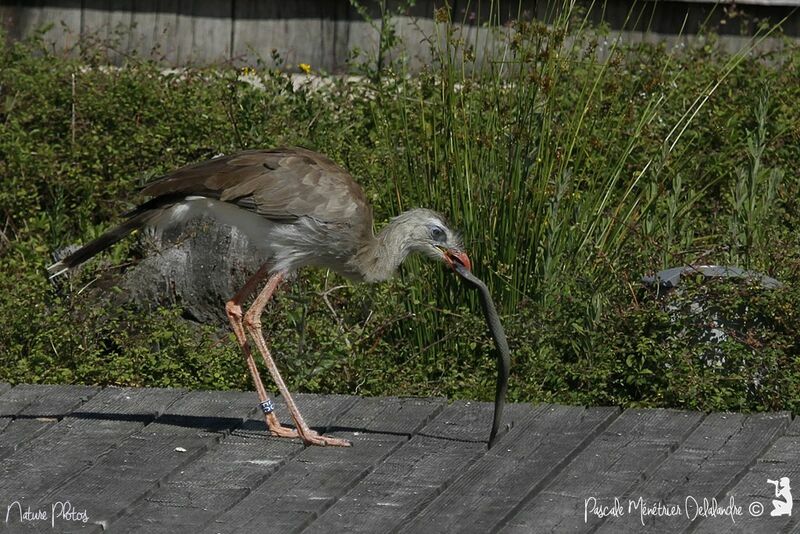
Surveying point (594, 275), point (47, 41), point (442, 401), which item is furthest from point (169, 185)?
point (47, 41)

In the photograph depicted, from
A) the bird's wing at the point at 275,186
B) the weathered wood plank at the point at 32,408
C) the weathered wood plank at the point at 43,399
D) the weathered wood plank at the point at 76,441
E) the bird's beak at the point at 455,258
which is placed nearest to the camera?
the weathered wood plank at the point at 76,441

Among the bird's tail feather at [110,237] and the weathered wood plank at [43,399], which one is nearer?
the weathered wood plank at [43,399]

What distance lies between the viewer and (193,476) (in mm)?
4344

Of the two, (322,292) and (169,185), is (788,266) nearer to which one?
(322,292)

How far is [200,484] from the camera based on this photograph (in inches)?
168

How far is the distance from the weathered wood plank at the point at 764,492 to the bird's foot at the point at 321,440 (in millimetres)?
1350

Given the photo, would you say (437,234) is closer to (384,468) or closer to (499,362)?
(499,362)

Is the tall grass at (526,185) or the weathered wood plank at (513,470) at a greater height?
the tall grass at (526,185)

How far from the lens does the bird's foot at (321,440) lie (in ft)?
15.4

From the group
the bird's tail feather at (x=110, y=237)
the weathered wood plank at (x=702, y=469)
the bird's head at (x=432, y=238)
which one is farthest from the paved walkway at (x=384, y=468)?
the bird's head at (x=432, y=238)

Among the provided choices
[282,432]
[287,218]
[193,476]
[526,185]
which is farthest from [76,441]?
[526,185]

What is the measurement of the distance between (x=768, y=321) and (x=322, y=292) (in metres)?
2.25

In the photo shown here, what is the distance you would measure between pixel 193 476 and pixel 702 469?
166 cm

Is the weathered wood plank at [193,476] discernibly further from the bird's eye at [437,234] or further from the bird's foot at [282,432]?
the bird's eye at [437,234]
